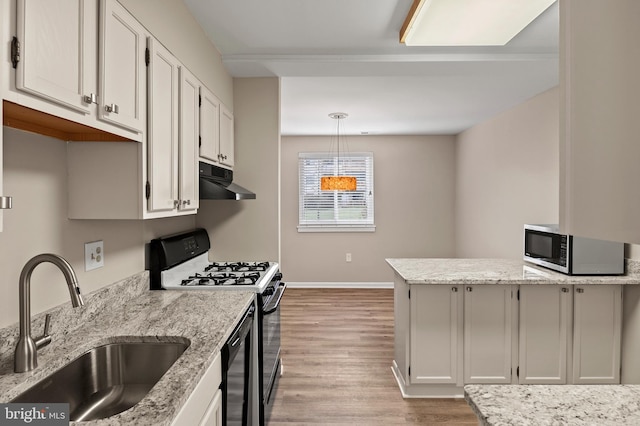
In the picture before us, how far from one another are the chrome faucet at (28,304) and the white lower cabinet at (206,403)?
421 millimetres

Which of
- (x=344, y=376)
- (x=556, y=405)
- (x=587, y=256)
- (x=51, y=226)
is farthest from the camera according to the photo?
(x=344, y=376)

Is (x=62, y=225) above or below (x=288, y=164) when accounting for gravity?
below

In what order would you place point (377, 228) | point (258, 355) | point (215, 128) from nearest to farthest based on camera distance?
point (258, 355), point (215, 128), point (377, 228)

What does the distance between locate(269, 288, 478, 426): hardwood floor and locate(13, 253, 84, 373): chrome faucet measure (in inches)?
66.1

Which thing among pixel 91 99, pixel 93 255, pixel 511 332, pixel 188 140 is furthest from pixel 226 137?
pixel 511 332

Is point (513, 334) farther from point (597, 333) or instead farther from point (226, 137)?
point (226, 137)

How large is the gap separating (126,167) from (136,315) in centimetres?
66

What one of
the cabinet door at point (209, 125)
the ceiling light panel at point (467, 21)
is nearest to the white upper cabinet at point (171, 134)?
the cabinet door at point (209, 125)

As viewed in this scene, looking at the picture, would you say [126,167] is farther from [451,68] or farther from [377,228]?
[377,228]

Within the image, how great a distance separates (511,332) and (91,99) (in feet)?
9.14

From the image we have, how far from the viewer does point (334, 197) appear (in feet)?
20.8

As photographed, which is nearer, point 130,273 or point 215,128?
point 130,273

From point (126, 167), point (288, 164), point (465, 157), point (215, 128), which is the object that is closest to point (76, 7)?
point (126, 167)

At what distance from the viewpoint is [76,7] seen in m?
1.16
